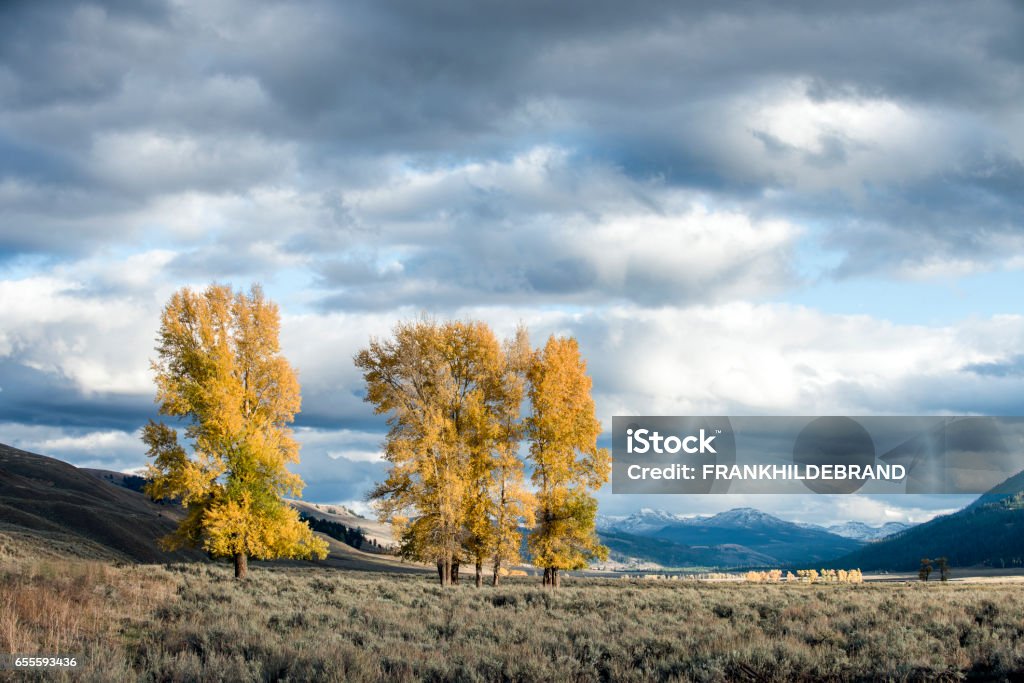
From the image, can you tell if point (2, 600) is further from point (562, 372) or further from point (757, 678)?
point (562, 372)

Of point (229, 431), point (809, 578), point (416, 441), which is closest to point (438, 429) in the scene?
point (416, 441)

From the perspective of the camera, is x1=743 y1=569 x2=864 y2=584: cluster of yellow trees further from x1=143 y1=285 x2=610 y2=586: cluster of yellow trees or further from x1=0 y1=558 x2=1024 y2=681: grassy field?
x1=0 y1=558 x2=1024 y2=681: grassy field

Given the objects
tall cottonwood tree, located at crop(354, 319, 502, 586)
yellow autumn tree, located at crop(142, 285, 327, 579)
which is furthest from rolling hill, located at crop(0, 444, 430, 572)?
tall cottonwood tree, located at crop(354, 319, 502, 586)

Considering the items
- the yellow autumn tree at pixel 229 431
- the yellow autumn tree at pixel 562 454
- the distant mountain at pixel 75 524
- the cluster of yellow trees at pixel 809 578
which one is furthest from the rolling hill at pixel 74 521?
the cluster of yellow trees at pixel 809 578

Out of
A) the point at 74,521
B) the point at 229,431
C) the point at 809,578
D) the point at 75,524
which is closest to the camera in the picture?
the point at 229,431

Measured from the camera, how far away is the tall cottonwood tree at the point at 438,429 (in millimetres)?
36812

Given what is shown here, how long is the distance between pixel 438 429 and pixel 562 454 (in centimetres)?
705

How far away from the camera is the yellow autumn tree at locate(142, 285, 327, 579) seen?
33.8 meters

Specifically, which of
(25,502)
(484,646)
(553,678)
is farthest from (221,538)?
(25,502)

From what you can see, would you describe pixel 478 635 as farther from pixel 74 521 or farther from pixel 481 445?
pixel 74 521

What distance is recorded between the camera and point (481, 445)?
3825cm

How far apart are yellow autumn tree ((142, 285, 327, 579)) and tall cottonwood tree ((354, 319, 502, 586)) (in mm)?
4302

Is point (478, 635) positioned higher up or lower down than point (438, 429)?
lower down

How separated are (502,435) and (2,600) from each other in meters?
24.2
